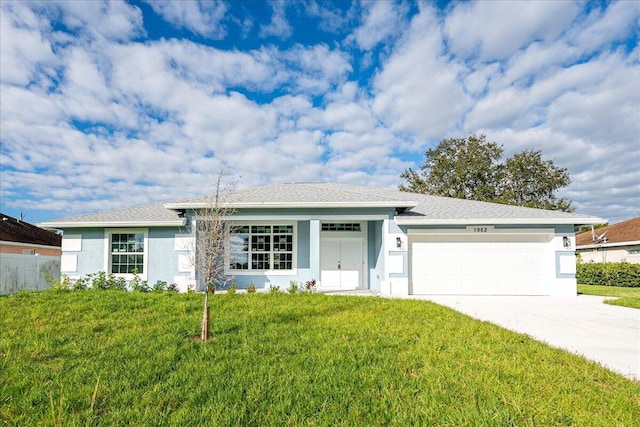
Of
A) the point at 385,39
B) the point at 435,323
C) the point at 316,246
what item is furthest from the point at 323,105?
the point at 435,323

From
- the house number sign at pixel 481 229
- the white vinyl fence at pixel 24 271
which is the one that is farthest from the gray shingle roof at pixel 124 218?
the house number sign at pixel 481 229

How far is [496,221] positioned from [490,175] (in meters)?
20.9

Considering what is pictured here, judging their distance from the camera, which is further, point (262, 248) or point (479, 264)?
point (262, 248)

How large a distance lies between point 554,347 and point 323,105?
13899 millimetres

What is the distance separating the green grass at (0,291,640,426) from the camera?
321 centimetres

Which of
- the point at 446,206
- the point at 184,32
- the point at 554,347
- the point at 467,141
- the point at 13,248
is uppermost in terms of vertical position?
the point at 467,141

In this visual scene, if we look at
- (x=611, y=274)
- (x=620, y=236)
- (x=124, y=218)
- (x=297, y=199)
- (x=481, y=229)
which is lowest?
(x=611, y=274)

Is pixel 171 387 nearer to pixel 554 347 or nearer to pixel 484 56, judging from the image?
pixel 554 347

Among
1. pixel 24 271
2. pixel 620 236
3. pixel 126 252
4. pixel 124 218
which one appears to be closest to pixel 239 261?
pixel 126 252

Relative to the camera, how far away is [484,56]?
12.6m

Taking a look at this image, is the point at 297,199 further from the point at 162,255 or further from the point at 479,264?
the point at 479,264

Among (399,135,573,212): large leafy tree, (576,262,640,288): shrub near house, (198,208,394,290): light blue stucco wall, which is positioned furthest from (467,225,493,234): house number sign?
(399,135,573,212): large leafy tree

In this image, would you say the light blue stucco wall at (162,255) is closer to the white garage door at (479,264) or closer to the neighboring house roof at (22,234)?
the white garage door at (479,264)

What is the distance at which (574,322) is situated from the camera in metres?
7.66
